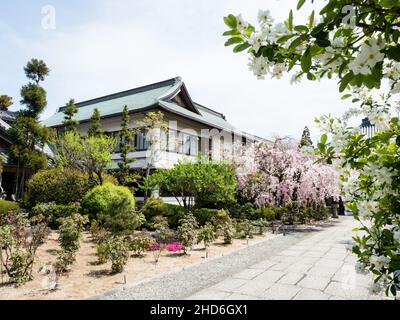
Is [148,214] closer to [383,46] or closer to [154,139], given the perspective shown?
[154,139]

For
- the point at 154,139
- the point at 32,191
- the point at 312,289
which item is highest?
the point at 154,139

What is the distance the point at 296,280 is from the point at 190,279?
6.67 feet

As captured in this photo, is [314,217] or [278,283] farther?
[314,217]

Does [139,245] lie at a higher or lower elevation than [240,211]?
lower

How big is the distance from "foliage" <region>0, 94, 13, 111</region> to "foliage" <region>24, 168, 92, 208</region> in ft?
68.6

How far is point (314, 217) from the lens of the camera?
19.7 meters

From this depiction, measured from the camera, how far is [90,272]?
6.49 meters

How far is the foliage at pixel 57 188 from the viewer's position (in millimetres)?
14523

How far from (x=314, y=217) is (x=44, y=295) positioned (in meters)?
17.7

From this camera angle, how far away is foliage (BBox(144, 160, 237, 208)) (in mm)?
13445

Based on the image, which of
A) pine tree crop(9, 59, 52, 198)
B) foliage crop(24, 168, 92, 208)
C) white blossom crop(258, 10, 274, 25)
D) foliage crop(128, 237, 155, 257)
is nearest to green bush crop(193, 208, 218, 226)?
foliage crop(128, 237, 155, 257)

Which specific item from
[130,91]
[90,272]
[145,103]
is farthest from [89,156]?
[130,91]

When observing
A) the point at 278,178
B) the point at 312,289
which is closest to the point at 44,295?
the point at 312,289

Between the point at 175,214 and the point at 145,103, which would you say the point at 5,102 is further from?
the point at 175,214
